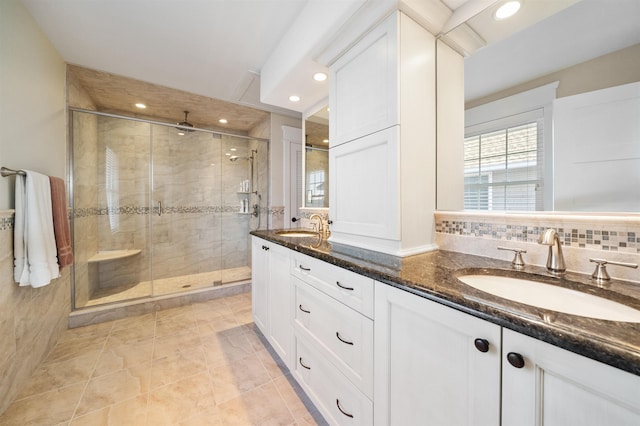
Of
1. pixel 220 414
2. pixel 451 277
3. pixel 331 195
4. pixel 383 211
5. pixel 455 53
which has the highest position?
pixel 455 53

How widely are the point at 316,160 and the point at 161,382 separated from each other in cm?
204

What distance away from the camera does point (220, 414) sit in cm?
130

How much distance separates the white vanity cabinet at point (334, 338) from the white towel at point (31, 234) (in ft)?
5.29

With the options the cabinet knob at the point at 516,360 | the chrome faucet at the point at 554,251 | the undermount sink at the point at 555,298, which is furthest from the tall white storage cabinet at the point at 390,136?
the cabinet knob at the point at 516,360

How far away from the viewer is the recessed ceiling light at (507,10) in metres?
1.08

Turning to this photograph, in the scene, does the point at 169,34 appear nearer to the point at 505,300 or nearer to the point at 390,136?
the point at 390,136

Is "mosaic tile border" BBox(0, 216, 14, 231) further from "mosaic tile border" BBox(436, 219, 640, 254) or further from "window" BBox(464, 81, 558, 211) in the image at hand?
"window" BBox(464, 81, 558, 211)

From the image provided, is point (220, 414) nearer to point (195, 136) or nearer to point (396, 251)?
point (396, 251)

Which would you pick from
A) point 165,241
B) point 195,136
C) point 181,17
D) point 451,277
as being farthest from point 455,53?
point 165,241

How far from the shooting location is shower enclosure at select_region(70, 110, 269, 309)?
2584mm

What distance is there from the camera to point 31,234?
4.95 feet

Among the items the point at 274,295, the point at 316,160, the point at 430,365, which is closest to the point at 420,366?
the point at 430,365

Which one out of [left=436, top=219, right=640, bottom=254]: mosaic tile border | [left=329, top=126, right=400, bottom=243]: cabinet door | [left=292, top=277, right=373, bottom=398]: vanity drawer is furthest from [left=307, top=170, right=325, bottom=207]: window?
[left=436, top=219, right=640, bottom=254]: mosaic tile border

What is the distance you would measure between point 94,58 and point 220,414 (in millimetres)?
2896
